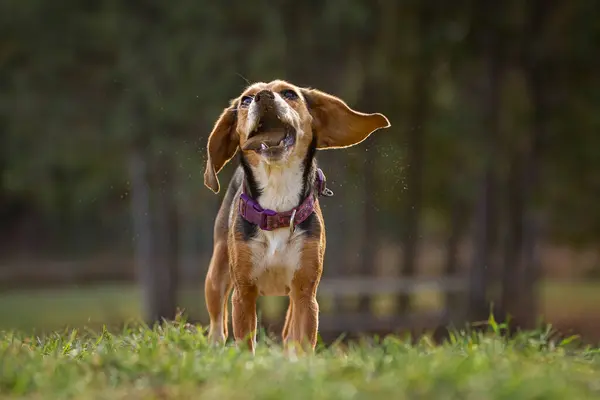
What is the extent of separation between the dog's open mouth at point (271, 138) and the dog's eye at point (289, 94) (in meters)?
0.18

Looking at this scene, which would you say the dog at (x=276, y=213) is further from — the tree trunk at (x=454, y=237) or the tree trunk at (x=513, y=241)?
the tree trunk at (x=454, y=237)

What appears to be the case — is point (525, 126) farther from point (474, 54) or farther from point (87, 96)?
point (87, 96)

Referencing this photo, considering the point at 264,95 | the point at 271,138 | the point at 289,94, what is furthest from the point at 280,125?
the point at 264,95

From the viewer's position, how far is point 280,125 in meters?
6.20

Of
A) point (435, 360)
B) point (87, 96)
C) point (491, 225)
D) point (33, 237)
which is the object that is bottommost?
point (33, 237)

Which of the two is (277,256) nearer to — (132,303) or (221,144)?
(221,144)

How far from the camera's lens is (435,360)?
5.19m

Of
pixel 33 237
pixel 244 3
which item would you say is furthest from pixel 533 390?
pixel 33 237

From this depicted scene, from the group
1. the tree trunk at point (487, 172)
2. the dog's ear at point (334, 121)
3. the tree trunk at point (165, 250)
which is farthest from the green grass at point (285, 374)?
the tree trunk at point (165, 250)

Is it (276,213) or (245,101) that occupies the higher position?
(245,101)

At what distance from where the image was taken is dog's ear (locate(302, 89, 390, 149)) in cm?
655

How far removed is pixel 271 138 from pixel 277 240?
625mm

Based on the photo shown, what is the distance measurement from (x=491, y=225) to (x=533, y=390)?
47.7 ft

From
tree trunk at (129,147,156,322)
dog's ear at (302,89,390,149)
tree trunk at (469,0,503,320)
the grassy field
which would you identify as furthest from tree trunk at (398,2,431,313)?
dog's ear at (302,89,390,149)
